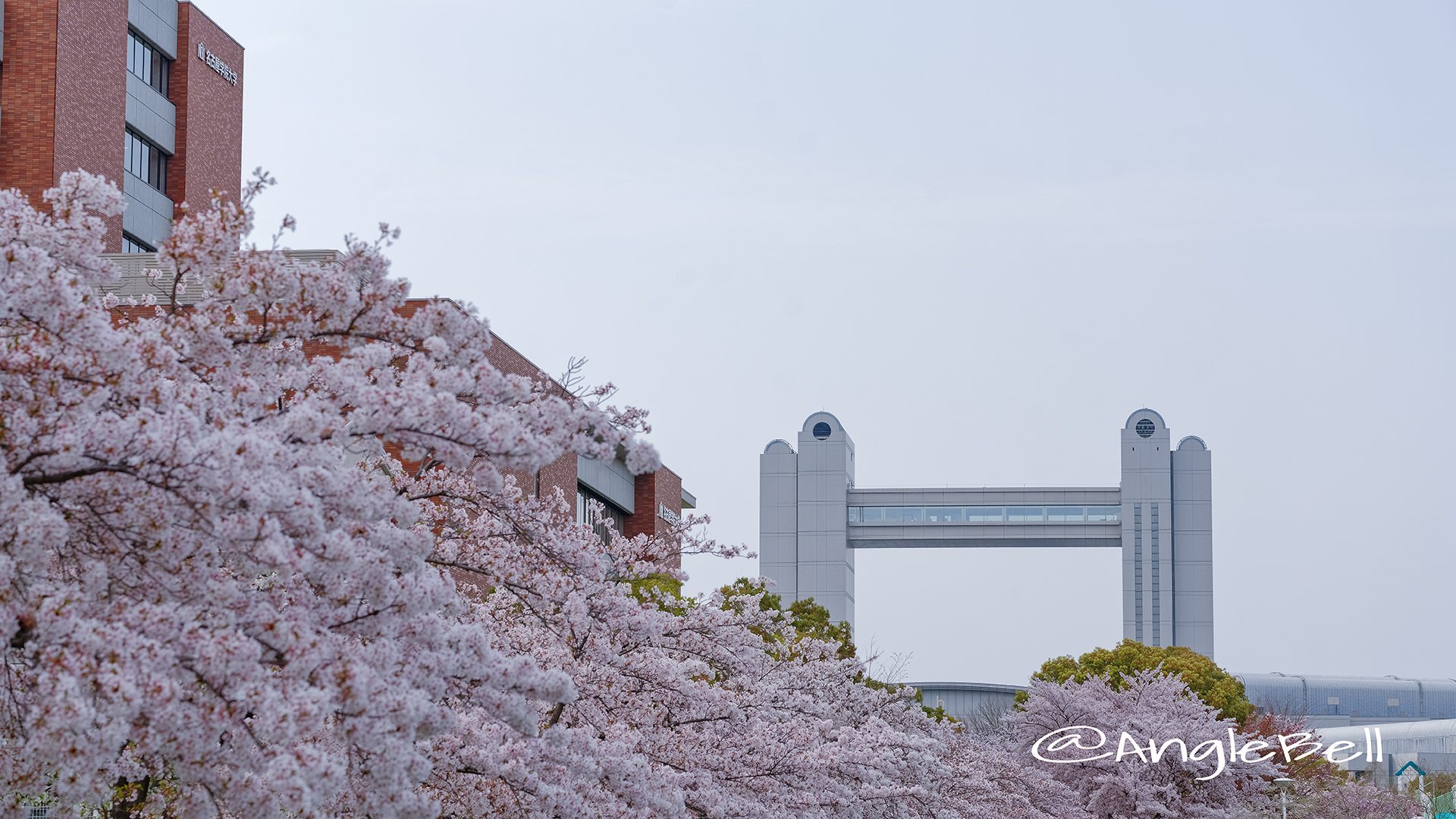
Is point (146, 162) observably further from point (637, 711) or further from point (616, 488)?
point (637, 711)

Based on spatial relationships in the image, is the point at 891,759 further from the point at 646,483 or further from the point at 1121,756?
the point at 646,483

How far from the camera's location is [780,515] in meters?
73.7

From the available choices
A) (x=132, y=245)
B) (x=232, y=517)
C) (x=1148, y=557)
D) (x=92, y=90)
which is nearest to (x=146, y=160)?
(x=132, y=245)

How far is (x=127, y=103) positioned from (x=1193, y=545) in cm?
5075

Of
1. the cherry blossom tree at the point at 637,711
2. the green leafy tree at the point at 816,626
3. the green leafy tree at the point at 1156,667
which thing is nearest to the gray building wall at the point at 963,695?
the green leafy tree at the point at 1156,667

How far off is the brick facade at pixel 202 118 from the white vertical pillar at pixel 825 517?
31727 millimetres

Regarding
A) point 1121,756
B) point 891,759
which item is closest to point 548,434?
point 891,759

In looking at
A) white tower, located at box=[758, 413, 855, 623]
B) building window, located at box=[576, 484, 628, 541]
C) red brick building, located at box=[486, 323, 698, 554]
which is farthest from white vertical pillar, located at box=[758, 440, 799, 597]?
building window, located at box=[576, 484, 628, 541]

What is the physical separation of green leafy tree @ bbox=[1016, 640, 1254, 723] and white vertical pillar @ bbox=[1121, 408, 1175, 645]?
10.00 metres

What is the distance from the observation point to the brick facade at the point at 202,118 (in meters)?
48.4

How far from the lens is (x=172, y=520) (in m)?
6.93

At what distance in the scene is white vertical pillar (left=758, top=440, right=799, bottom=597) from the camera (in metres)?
72.4

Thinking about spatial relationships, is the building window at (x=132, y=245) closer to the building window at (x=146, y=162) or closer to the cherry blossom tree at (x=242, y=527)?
the building window at (x=146, y=162)

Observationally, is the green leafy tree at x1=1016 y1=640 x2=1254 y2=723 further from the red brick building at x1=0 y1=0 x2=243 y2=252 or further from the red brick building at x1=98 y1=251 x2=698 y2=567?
the red brick building at x1=0 y1=0 x2=243 y2=252
